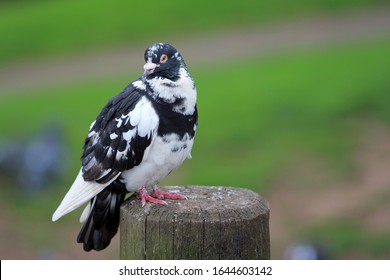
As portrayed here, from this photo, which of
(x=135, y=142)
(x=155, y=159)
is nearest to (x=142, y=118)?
(x=135, y=142)

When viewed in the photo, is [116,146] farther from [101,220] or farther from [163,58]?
[163,58]

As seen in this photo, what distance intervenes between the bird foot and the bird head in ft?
2.54

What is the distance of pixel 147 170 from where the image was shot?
19.7 feet

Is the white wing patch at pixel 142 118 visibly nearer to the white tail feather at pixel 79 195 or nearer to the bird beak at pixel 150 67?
the bird beak at pixel 150 67

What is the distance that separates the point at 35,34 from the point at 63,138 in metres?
11.2

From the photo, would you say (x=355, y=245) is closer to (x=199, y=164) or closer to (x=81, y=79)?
(x=199, y=164)

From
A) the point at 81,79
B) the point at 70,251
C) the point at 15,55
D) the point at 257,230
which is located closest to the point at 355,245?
the point at 70,251

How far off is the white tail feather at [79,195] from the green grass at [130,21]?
59.3ft

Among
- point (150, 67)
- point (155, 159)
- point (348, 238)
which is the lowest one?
point (348, 238)

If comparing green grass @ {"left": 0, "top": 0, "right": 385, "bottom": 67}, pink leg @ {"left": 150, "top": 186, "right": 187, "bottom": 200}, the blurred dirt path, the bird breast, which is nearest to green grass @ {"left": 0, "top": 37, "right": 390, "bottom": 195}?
the blurred dirt path

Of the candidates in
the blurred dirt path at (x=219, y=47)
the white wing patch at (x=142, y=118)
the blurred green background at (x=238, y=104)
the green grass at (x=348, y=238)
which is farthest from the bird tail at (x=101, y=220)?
the blurred dirt path at (x=219, y=47)

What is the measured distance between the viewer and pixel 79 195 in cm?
587

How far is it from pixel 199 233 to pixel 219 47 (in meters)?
18.7

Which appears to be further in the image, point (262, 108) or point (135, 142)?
point (262, 108)
